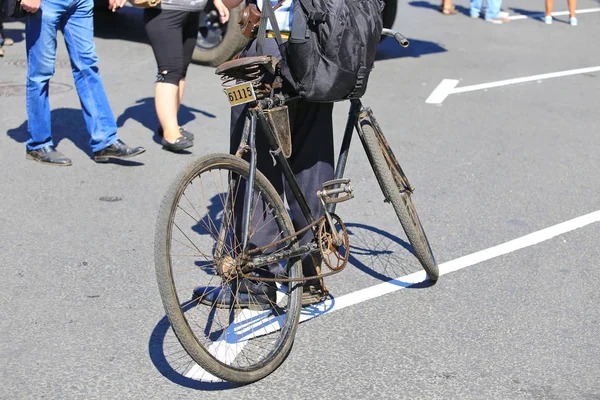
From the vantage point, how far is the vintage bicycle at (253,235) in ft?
11.5

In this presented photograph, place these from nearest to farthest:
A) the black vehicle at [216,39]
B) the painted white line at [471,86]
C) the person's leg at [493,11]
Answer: the painted white line at [471,86] < the black vehicle at [216,39] < the person's leg at [493,11]

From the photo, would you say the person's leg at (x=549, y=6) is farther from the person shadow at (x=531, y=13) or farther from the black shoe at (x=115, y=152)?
the black shoe at (x=115, y=152)

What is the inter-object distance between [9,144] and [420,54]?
549cm

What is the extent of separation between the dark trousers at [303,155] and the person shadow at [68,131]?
8.21 feet

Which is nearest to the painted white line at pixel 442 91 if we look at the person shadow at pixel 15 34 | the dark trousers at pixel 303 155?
the dark trousers at pixel 303 155

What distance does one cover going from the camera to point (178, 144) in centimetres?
680

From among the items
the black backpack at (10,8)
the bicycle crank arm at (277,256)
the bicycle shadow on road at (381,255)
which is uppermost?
the black backpack at (10,8)

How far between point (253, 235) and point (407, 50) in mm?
7293

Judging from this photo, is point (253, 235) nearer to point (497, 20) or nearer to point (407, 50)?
point (407, 50)

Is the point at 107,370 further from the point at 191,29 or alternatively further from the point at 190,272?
the point at 191,29

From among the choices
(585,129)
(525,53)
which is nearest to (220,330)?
(585,129)

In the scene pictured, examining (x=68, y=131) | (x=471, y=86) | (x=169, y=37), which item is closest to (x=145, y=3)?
(x=169, y=37)

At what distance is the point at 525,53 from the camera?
37.0 ft

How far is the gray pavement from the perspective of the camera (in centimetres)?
385
